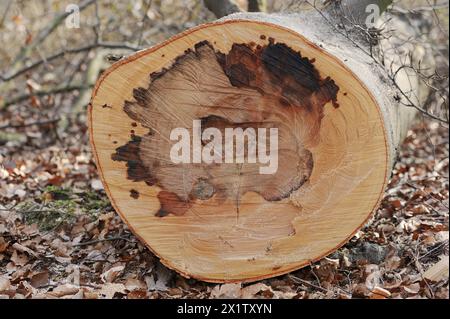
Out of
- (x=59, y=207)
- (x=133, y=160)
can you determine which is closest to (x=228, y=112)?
(x=133, y=160)

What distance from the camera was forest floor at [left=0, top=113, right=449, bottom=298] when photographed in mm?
2924

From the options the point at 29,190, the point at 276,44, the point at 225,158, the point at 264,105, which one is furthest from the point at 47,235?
the point at 276,44

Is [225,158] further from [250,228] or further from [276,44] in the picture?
[276,44]

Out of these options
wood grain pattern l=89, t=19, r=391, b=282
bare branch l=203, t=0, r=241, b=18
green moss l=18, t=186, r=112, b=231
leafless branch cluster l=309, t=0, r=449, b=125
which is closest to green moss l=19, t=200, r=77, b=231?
green moss l=18, t=186, r=112, b=231

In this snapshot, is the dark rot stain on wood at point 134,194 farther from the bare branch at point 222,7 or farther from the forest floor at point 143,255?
the bare branch at point 222,7

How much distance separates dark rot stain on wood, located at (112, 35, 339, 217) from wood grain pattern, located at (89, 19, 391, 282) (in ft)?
0.04

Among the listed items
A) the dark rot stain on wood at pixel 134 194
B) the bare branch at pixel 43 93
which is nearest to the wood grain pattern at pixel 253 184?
the dark rot stain on wood at pixel 134 194

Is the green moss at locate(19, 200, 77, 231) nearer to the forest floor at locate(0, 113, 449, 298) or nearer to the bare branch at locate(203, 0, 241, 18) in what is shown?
the forest floor at locate(0, 113, 449, 298)

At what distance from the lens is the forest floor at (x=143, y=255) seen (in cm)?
292

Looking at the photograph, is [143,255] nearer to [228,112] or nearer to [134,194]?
[134,194]

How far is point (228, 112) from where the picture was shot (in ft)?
9.50

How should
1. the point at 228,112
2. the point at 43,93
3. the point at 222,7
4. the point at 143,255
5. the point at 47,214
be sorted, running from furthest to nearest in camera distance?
the point at 43,93
the point at 222,7
the point at 47,214
the point at 143,255
the point at 228,112

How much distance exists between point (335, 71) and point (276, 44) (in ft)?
0.95

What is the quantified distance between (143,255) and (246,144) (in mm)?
917
